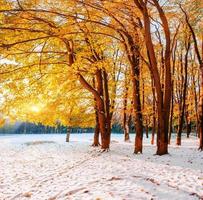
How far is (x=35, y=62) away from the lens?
16.2m

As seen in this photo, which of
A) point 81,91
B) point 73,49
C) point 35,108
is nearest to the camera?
point 73,49

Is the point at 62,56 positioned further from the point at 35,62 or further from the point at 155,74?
the point at 155,74

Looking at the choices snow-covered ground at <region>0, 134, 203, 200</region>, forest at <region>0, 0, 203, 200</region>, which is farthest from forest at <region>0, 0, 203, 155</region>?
snow-covered ground at <region>0, 134, 203, 200</region>

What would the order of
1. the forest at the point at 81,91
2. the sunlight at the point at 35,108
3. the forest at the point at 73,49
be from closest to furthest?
the forest at the point at 81,91 → the forest at the point at 73,49 → the sunlight at the point at 35,108

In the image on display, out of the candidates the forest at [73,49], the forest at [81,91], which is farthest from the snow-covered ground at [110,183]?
the forest at [73,49]

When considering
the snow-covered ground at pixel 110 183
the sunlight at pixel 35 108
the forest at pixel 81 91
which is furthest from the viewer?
the sunlight at pixel 35 108

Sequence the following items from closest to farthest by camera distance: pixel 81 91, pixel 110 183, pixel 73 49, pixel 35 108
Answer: pixel 110 183
pixel 73 49
pixel 35 108
pixel 81 91

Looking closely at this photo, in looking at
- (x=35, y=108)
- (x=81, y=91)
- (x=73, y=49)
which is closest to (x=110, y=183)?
(x=73, y=49)

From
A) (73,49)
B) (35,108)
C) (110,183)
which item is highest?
(73,49)

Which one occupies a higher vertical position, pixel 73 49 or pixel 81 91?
pixel 73 49

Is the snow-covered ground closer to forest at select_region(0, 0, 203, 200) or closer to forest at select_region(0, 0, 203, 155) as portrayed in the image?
forest at select_region(0, 0, 203, 200)

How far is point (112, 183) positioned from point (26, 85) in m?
8.57

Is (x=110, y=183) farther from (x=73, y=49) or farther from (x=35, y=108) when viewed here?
(x=35, y=108)

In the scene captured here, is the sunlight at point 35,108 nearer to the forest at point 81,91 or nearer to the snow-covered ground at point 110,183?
the forest at point 81,91
